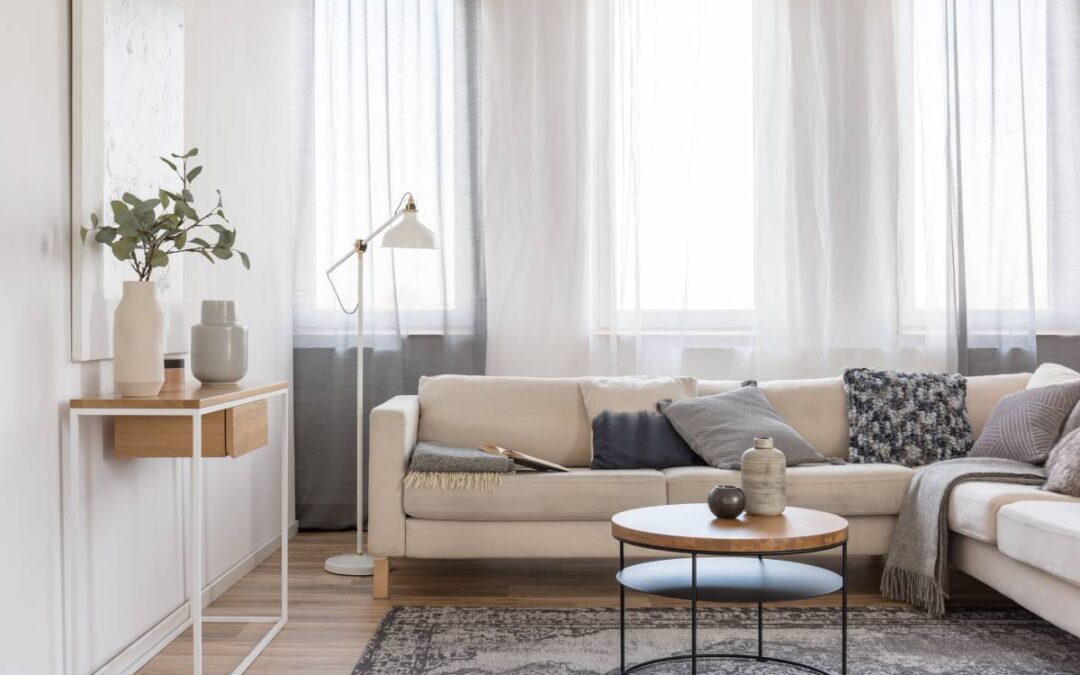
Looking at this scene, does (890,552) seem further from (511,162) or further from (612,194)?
(511,162)

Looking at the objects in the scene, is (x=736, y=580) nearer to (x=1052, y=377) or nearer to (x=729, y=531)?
(x=729, y=531)

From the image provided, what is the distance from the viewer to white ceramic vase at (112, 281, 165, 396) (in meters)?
2.46

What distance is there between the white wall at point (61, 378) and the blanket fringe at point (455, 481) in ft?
2.43

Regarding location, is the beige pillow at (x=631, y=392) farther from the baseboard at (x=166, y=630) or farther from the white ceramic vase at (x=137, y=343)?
the white ceramic vase at (x=137, y=343)

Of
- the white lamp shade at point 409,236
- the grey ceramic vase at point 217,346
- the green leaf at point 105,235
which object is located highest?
the white lamp shade at point 409,236

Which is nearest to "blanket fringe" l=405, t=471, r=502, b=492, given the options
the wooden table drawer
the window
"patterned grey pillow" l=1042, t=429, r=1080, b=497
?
the wooden table drawer

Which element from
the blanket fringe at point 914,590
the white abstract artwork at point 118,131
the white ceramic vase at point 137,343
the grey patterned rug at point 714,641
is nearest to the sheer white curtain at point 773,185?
the blanket fringe at point 914,590

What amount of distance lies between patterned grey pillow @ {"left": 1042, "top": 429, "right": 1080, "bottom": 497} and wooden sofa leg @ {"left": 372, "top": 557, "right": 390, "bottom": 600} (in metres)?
2.25

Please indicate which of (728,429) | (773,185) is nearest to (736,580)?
(728,429)

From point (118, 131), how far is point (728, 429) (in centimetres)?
234

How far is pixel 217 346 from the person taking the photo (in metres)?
2.84

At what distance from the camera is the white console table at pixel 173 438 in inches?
93.4

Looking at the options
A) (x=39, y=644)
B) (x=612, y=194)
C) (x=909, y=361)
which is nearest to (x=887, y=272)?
(x=909, y=361)

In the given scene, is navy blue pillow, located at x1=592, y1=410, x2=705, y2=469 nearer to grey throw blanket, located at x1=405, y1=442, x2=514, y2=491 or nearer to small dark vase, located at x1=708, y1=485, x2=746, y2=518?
grey throw blanket, located at x1=405, y1=442, x2=514, y2=491
